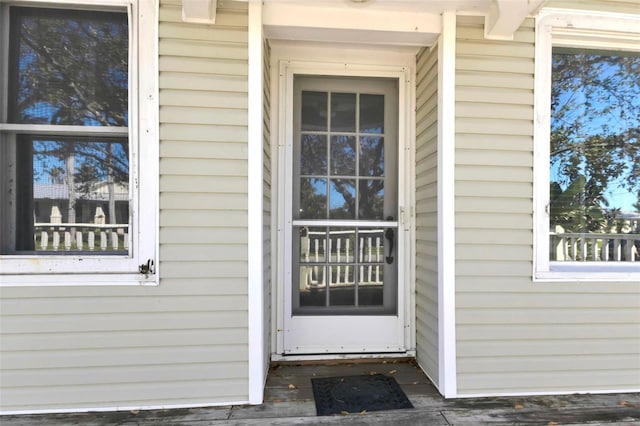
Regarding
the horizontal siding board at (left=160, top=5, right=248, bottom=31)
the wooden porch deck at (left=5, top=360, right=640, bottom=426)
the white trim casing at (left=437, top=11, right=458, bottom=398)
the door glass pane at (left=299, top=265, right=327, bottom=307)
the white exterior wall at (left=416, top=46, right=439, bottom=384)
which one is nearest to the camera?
the wooden porch deck at (left=5, top=360, right=640, bottom=426)

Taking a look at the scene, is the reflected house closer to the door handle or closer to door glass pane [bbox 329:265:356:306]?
door glass pane [bbox 329:265:356:306]

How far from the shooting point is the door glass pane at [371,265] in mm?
2518

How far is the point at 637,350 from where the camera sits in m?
2.18

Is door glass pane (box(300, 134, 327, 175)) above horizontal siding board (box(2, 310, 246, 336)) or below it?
above

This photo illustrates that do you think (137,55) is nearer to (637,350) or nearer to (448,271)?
(448,271)

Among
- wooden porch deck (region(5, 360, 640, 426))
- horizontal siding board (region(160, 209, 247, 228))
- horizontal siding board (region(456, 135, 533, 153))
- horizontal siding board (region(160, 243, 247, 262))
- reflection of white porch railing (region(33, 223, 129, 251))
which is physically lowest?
wooden porch deck (region(5, 360, 640, 426))

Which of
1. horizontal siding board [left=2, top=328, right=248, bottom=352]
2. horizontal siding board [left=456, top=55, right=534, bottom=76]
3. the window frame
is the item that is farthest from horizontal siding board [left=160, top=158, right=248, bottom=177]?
the window frame

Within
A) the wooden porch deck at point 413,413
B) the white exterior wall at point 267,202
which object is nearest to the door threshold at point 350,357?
the white exterior wall at point 267,202

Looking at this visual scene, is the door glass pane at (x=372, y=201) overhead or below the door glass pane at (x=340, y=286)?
overhead

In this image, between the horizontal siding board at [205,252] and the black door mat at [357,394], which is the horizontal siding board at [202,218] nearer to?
the horizontal siding board at [205,252]

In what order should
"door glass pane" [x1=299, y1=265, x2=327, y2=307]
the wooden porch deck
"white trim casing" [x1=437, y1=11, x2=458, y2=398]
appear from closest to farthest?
the wooden porch deck → "white trim casing" [x1=437, y1=11, x2=458, y2=398] → "door glass pane" [x1=299, y1=265, x2=327, y2=307]

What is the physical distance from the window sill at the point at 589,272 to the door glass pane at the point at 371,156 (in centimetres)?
119

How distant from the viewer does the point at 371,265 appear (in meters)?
2.52

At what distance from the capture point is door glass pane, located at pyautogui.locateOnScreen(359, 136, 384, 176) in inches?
98.8
